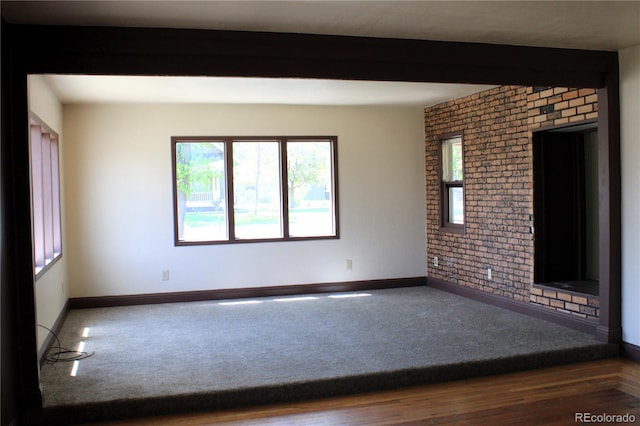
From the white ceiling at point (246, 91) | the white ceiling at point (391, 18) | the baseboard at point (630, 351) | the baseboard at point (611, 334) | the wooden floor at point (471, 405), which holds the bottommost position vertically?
the wooden floor at point (471, 405)

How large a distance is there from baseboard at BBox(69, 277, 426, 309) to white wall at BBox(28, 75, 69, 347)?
43 cm

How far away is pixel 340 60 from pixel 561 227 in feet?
10.5

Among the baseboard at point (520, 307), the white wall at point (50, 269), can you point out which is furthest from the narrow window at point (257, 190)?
the baseboard at point (520, 307)

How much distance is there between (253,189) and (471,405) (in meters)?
4.22

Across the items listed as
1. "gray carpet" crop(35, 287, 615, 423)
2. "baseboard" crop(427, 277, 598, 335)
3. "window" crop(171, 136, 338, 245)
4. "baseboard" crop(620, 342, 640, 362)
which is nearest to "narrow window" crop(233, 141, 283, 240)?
"window" crop(171, 136, 338, 245)

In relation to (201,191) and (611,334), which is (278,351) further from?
(201,191)

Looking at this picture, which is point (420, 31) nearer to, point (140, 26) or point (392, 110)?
point (140, 26)

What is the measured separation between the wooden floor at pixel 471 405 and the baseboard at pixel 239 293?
3.33 m

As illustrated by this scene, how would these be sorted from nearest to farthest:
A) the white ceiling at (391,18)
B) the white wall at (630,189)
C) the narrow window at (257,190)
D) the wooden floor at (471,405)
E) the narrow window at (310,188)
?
the white ceiling at (391,18) < the wooden floor at (471,405) < the white wall at (630,189) < the narrow window at (257,190) < the narrow window at (310,188)

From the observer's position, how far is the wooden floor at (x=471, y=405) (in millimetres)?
3572

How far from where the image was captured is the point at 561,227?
5863mm

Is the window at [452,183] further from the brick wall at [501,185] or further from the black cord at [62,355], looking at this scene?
the black cord at [62,355]

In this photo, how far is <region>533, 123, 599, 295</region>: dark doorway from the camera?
18.8 ft

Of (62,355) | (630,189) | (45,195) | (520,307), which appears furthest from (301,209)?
(630,189)
